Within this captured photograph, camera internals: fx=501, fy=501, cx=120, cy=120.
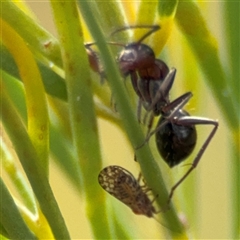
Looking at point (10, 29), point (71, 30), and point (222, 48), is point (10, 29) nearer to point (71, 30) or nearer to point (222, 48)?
point (71, 30)

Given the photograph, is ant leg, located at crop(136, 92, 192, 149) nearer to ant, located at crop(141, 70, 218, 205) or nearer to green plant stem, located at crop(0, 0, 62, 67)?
ant, located at crop(141, 70, 218, 205)

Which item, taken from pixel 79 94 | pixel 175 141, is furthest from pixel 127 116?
pixel 175 141

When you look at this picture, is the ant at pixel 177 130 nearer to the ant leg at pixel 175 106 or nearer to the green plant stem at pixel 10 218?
the ant leg at pixel 175 106

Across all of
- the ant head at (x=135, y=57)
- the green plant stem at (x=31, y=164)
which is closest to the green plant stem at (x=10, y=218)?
the green plant stem at (x=31, y=164)

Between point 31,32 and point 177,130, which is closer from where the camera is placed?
point 31,32

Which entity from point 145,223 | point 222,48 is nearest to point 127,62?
point 222,48

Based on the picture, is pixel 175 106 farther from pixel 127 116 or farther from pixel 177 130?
pixel 127 116
